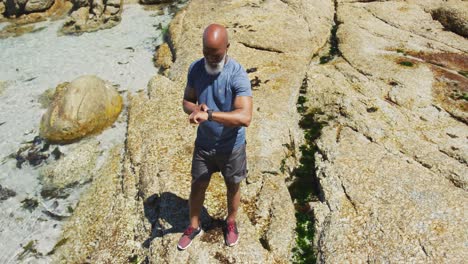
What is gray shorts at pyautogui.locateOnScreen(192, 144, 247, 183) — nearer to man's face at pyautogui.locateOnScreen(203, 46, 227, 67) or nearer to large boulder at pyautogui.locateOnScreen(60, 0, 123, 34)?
man's face at pyautogui.locateOnScreen(203, 46, 227, 67)

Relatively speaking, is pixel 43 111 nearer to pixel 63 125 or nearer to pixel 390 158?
pixel 63 125

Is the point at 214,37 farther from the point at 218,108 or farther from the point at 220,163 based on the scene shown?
the point at 220,163

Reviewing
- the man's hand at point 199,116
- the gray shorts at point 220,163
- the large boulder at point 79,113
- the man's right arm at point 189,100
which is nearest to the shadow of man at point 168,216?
the gray shorts at point 220,163

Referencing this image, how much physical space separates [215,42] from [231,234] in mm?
4571

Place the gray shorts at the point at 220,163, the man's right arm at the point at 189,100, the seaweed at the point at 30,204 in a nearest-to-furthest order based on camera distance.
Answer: the man's right arm at the point at 189,100, the gray shorts at the point at 220,163, the seaweed at the point at 30,204

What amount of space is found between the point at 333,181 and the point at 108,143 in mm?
9017

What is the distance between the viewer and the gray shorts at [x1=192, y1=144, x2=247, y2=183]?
7076mm

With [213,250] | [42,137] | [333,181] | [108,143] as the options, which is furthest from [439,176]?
[42,137]

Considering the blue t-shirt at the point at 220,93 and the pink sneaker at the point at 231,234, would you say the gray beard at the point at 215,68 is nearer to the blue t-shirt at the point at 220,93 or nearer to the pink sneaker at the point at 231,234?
the blue t-shirt at the point at 220,93

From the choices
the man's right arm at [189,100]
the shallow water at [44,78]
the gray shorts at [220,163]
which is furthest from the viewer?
the shallow water at [44,78]

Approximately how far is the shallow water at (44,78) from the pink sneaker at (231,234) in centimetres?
605

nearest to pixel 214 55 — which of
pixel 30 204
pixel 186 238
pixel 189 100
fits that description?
pixel 189 100

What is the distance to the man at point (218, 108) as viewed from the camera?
19.9 feet

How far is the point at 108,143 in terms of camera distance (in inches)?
613
